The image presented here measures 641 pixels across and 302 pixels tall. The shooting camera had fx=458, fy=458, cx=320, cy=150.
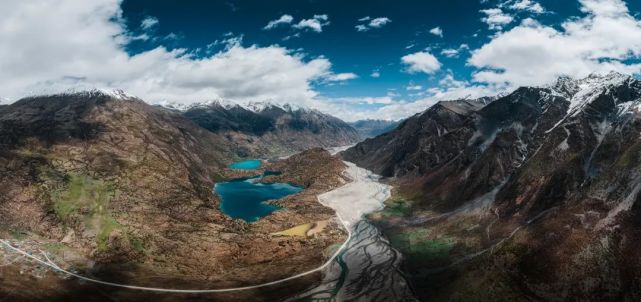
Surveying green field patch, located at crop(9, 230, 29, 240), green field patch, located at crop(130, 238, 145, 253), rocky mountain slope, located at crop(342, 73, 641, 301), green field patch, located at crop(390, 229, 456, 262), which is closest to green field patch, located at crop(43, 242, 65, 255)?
green field patch, located at crop(9, 230, 29, 240)

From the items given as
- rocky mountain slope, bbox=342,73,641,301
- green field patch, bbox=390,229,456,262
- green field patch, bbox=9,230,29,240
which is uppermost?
green field patch, bbox=9,230,29,240

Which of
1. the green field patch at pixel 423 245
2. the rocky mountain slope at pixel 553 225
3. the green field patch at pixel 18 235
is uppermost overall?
the green field patch at pixel 18 235

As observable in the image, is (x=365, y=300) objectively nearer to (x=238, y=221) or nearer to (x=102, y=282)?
(x=102, y=282)

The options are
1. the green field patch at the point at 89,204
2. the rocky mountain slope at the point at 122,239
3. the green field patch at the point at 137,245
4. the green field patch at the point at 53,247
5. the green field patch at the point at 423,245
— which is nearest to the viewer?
the rocky mountain slope at the point at 122,239

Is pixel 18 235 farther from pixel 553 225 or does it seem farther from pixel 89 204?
pixel 553 225

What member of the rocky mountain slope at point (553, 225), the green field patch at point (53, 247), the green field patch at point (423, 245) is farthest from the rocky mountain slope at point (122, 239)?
the rocky mountain slope at point (553, 225)

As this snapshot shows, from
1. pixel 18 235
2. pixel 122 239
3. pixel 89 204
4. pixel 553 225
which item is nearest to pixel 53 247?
pixel 18 235

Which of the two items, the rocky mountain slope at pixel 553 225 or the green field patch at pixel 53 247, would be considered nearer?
the rocky mountain slope at pixel 553 225

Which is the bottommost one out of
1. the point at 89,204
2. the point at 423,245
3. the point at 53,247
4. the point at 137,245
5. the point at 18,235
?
the point at 423,245

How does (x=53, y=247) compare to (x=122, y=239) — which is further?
(x=122, y=239)

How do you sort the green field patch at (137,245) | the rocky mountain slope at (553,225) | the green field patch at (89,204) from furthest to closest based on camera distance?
the green field patch at (89,204) < the green field patch at (137,245) < the rocky mountain slope at (553,225)

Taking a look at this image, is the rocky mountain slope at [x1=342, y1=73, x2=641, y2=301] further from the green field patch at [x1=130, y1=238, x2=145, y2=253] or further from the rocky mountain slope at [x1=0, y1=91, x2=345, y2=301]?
the green field patch at [x1=130, y1=238, x2=145, y2=253]

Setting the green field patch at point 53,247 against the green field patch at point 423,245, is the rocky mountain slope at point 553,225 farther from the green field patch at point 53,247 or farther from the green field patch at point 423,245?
the green field patch at point 53,247
